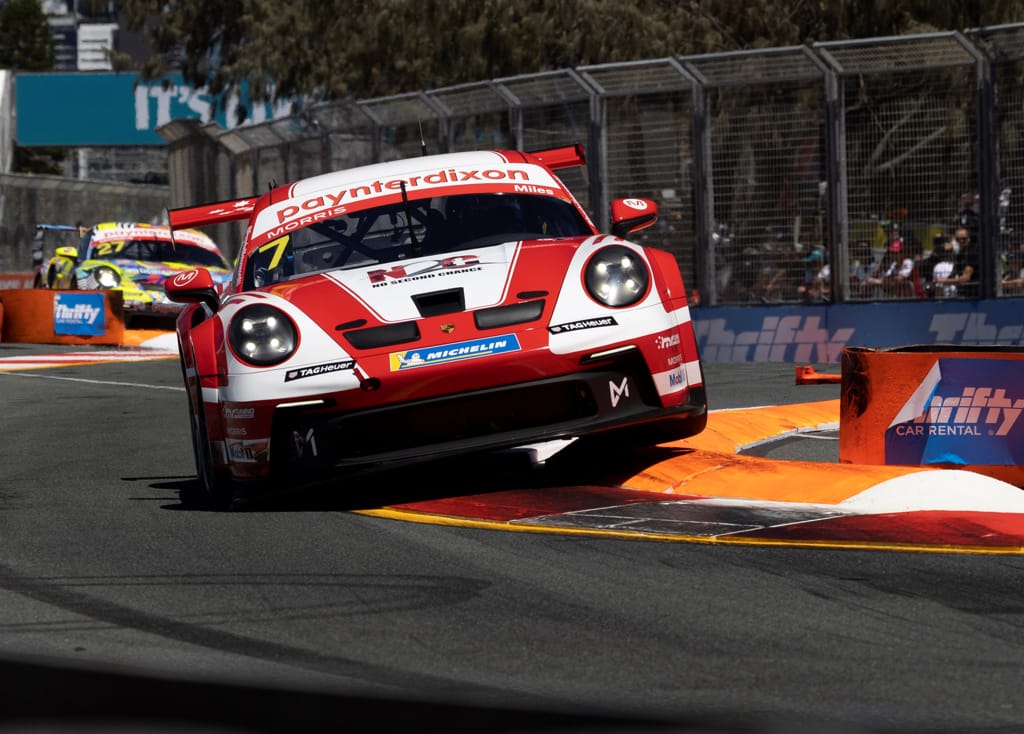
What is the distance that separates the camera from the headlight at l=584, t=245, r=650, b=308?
667cm

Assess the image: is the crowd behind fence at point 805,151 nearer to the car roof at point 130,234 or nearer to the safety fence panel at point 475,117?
the safety fence panel at point 475,117

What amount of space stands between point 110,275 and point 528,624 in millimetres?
18948

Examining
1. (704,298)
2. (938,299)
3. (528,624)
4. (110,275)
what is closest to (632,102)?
(704,298)

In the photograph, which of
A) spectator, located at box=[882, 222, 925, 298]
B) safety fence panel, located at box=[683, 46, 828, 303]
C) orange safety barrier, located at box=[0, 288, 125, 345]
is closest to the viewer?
spectator, located at box=[882, 222, 925, 298]

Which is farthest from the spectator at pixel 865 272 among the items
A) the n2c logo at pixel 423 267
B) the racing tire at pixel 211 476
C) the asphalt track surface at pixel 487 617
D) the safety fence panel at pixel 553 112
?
the racing tire at pixel 211 476

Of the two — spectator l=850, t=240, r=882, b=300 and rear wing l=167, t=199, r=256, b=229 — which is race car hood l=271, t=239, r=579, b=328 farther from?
spectator l=850, t=240, r=882, b=300

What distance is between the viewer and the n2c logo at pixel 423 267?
689 centimetres

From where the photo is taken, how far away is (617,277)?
675 centimetres

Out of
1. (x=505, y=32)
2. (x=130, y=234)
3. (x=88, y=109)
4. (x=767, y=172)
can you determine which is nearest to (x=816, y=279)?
(x=767, y=172)

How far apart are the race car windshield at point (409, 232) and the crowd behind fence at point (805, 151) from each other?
257 inches

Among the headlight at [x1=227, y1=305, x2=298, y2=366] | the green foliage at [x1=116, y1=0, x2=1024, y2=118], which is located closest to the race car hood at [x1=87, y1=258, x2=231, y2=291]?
the green foliage at [x1=116, y1=0, x2=1024, y2=118]

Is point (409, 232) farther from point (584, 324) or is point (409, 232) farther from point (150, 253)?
point (150, 253)

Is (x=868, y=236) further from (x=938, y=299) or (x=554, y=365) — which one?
(x=554, y=365)

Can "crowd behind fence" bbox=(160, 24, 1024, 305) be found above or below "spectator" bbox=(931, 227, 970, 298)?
above
